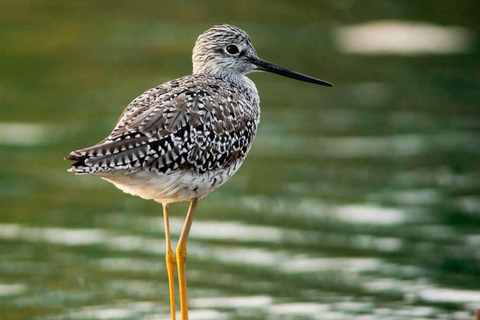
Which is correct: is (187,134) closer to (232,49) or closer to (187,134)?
(187,134)

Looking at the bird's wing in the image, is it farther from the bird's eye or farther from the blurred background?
the blurred background

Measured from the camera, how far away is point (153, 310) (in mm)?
12297

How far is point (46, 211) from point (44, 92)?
573cm

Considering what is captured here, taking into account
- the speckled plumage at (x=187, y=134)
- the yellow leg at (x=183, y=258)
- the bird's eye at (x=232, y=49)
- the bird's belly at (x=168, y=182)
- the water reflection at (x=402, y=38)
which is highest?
the water reflection at (x=402, y=38)

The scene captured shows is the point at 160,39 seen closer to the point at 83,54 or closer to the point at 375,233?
the point at 83,54

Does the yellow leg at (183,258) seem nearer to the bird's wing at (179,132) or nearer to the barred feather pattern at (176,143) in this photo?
the barred feather pattern at (176,143)

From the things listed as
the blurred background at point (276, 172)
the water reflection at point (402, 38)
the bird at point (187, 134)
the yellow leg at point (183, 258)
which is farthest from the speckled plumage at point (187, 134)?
the water reflection at point (402, 38)

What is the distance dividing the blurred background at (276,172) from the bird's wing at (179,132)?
7.55 ft

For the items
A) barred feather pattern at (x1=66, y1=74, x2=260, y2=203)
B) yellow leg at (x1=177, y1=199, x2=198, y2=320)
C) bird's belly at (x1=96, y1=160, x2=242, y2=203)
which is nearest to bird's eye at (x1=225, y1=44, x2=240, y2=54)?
barred feather pattern at (x1=66, y1=74, x2=260, y2=203)

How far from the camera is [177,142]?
32.9 ft

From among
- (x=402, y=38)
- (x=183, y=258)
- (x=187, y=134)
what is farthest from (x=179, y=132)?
(x=402, y=38)

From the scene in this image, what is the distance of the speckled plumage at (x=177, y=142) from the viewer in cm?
957

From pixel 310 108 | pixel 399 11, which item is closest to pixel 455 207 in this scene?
pixel 310 108

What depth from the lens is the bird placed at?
31.6 feet
